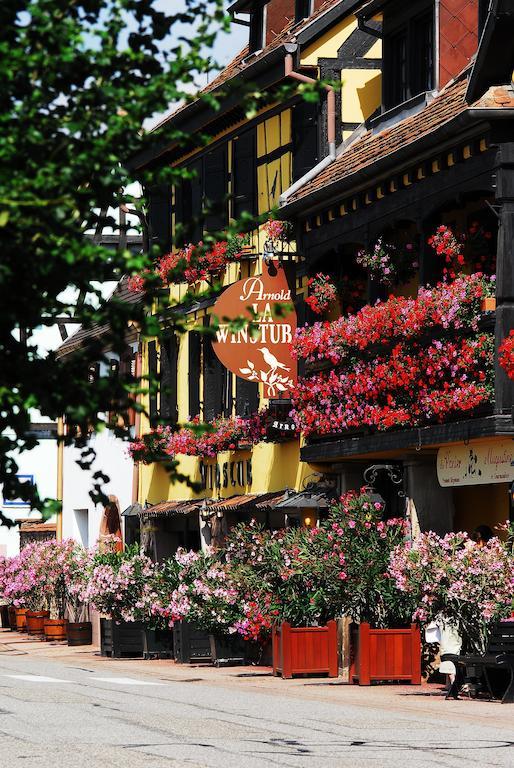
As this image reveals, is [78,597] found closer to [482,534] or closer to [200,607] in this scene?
[200,607]

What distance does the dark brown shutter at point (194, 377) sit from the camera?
1241 inches

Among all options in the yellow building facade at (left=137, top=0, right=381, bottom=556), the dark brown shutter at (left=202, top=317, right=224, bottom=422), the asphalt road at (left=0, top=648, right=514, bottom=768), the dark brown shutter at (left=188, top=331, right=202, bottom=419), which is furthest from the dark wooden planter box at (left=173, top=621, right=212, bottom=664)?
the dark brown shutter at (left=188, top=331, right=202, bottom=419)

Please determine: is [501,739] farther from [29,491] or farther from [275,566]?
[275,566]

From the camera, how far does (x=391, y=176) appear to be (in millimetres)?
22719

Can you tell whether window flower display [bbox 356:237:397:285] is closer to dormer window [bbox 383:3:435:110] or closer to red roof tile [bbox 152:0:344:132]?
dormer window [bbox 383:3:435:110]

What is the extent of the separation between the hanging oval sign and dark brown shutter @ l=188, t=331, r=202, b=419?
614 centimetres

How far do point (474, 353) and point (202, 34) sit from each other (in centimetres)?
1187

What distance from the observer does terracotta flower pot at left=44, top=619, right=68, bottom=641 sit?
3481 centimetres

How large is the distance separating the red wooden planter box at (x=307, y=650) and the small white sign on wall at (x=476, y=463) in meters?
2.43

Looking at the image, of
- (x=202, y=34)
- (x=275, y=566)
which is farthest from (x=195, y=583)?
(x=202, y=34)

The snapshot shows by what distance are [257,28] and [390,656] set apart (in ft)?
48.2

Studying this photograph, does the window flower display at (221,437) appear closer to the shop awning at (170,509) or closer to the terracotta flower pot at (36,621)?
the shop awning at (170,509)

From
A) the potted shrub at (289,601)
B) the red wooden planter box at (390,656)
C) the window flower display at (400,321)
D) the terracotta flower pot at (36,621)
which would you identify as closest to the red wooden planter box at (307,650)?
the potted shrub at (289,601)

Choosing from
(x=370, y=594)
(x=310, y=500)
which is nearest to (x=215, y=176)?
(x=310, y=500)
